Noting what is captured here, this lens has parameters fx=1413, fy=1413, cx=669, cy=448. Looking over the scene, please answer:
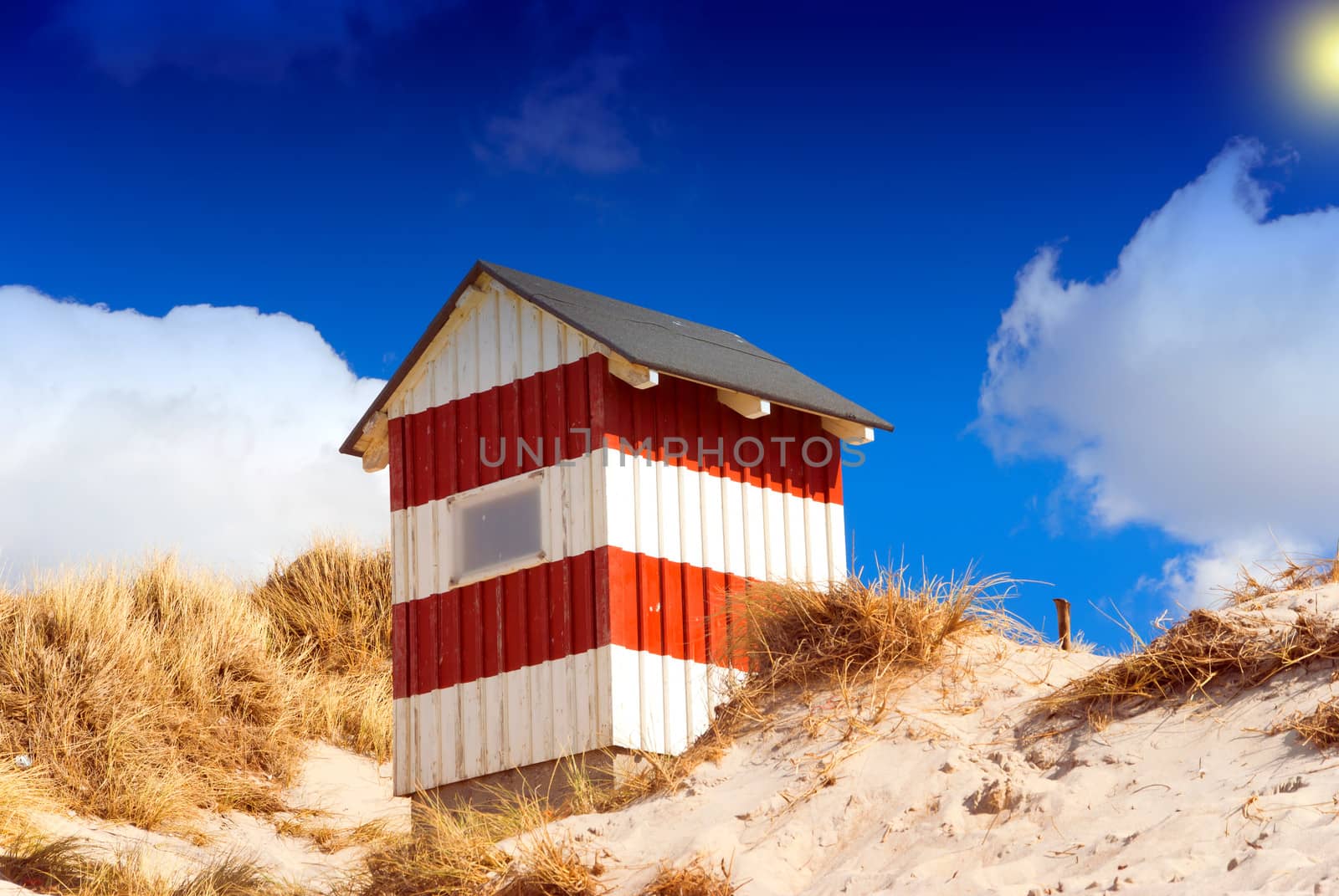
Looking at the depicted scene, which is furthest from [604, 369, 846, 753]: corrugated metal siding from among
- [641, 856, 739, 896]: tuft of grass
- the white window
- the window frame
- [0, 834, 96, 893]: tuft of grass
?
[0, 834, 96, 893]: tuft of grass

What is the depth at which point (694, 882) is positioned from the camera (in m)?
7.41

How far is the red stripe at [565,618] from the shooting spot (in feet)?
33.1

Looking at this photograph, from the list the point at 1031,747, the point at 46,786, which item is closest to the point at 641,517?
the point at 1031,747

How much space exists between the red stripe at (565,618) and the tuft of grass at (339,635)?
6.74m

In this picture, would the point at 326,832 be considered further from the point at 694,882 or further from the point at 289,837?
the point at 694,882

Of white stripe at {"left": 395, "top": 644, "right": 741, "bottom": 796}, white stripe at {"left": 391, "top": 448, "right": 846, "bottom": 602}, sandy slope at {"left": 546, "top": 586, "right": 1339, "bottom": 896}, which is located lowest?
sandy slope at {"left": 546, "top": 586, "right": 1339, "bottom": 896}

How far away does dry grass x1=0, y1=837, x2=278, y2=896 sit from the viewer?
32.7 feet

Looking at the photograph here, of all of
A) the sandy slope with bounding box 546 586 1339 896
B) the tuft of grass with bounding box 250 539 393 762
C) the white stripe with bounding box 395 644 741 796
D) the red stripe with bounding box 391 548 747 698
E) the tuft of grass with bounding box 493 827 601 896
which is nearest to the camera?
the sandy slope with bounding box 546 586 1339 896

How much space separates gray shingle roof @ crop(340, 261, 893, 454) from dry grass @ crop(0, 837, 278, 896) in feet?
12.5

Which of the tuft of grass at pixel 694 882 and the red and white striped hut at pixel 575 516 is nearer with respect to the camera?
the tuft of grass at pixel 694 882

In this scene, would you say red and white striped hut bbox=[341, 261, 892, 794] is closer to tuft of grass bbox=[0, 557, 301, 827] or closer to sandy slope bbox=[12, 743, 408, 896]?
sandy slope bbox=[12, 743, 408, 896]

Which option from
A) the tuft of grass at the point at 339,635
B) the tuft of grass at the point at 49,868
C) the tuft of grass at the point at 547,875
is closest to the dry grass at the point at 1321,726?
the tuft of grass at the point at 547,875

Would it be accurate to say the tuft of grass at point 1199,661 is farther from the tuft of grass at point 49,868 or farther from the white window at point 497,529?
the tuft of grass at point 49,868

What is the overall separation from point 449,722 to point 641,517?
7.36 ft
